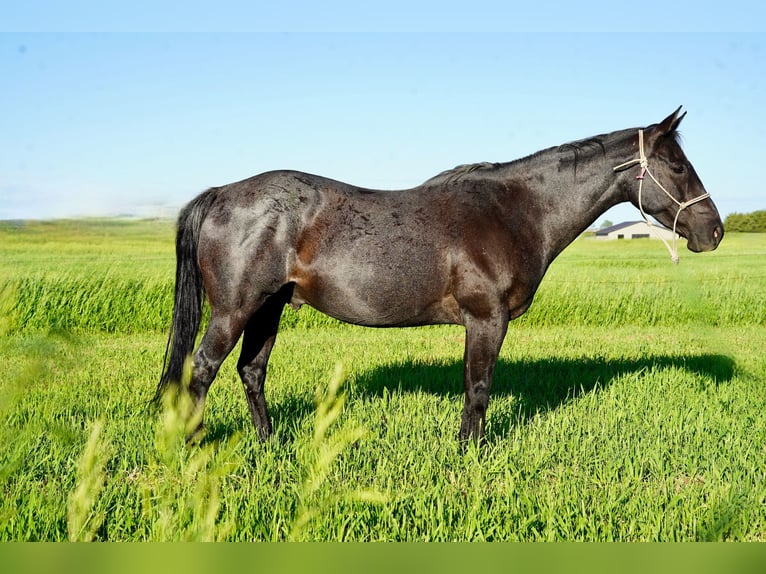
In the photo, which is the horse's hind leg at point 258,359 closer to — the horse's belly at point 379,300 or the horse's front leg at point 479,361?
the horse's belly at point 379,300

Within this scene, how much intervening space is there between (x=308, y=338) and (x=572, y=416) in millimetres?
6431

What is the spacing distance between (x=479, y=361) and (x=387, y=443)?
98cm

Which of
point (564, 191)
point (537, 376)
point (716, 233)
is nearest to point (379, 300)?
point (564, 191)

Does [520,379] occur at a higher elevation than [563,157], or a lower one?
lower

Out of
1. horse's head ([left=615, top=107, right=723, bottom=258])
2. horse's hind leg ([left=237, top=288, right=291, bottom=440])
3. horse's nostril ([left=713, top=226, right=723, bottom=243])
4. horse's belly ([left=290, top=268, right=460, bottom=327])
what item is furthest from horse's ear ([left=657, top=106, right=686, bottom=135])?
horse's hind leg ([left=237, top=288, right=291, bottom=440])

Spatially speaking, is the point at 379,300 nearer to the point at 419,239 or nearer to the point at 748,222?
the point at 419,239

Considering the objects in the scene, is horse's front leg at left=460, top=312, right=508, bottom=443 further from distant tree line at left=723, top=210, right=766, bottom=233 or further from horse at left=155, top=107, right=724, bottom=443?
distant tree line at left=723, top=210, right=766, bottom=233

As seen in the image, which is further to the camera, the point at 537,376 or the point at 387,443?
the point at 537,376

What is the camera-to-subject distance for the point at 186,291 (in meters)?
5.64

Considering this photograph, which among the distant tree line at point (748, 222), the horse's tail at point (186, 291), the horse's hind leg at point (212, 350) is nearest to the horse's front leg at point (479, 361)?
the horse's hind leg at point (212, 350)

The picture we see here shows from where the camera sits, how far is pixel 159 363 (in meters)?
9.34

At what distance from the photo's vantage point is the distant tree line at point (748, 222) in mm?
52188

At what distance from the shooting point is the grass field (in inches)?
75.8

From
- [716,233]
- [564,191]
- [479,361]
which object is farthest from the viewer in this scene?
[716,233]
